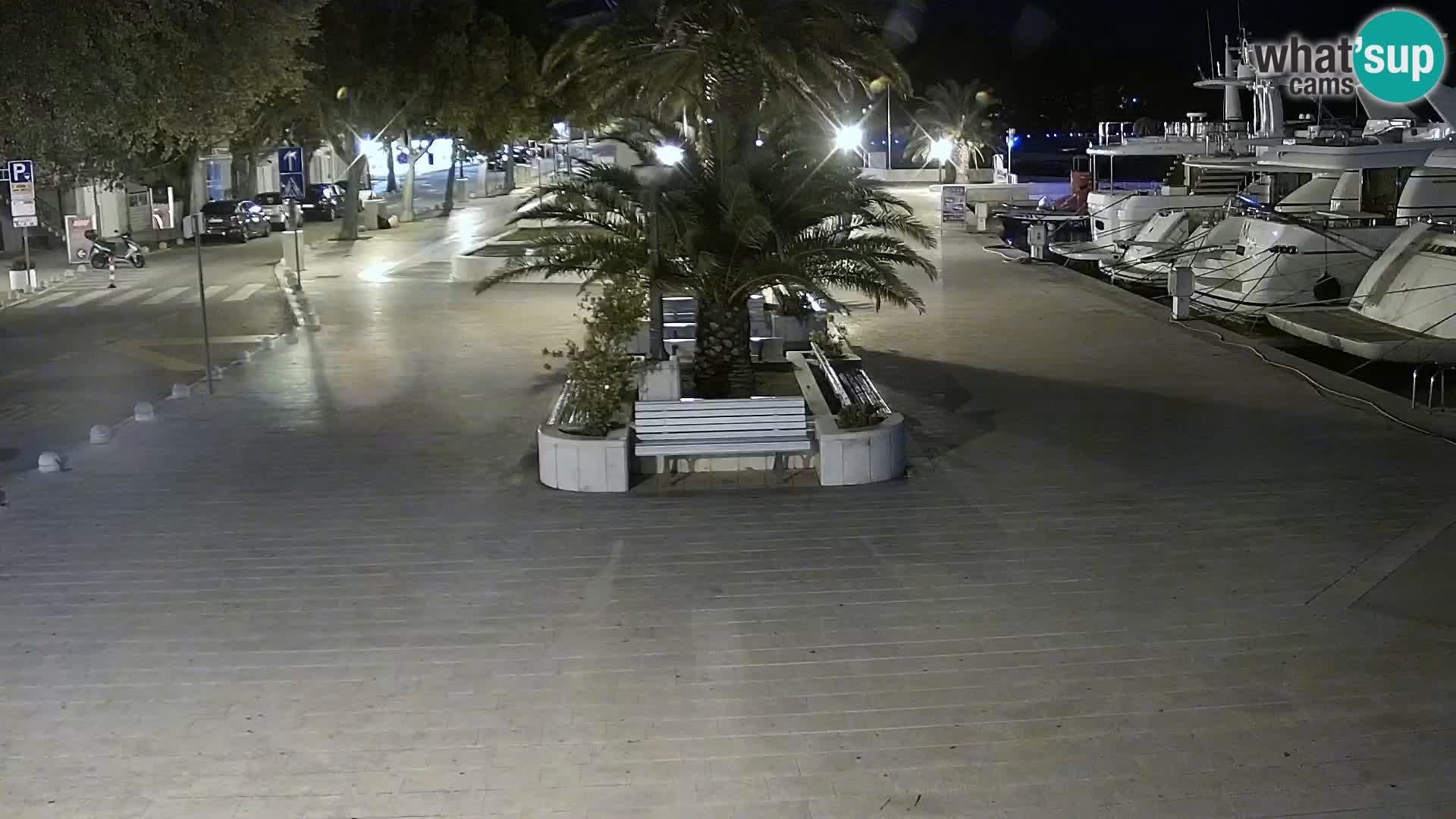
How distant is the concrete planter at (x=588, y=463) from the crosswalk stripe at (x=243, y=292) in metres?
17.3

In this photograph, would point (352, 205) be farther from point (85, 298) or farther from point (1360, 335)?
point (1360, 335)

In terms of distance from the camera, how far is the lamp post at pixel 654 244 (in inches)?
542

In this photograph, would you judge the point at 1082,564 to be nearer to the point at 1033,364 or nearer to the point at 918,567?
the point at 918,567

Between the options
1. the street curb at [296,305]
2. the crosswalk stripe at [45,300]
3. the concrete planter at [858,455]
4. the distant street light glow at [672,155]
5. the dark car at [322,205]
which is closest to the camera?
the concrete planter at [858,455]

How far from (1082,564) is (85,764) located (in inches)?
235

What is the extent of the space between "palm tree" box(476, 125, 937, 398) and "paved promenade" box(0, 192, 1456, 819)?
169 centimetres

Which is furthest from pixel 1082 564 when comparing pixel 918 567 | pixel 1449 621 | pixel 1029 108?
pixel 1029 108

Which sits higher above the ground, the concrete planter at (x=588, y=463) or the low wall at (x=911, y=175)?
the low wall at (x=911, y=175)

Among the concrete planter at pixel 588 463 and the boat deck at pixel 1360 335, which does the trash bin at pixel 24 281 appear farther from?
the boat deck at pixel 1360 335

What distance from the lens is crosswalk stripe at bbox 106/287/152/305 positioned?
89.1 ft

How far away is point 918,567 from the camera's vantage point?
9.52 m

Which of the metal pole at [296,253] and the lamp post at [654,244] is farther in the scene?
the metal pole at [296,253]

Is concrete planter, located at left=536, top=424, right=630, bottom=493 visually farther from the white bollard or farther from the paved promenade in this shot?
the white bollard

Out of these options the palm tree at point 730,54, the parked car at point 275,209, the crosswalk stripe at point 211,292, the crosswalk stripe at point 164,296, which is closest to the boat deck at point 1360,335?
the palm tree at point 730,54
